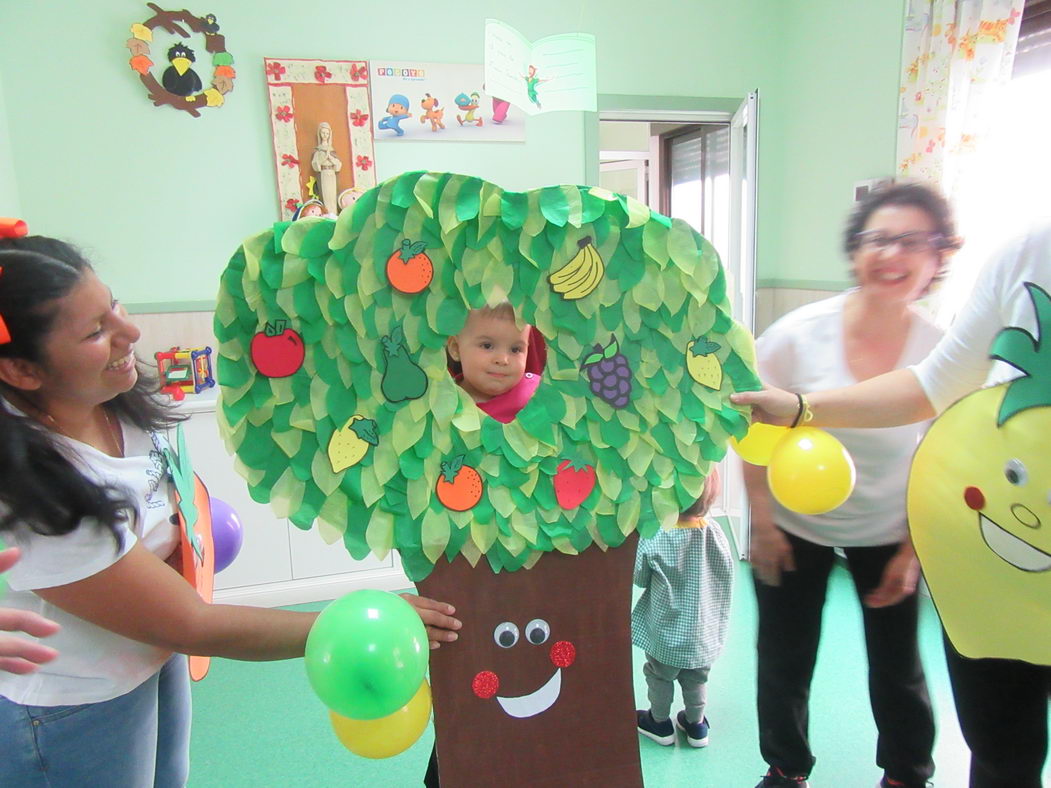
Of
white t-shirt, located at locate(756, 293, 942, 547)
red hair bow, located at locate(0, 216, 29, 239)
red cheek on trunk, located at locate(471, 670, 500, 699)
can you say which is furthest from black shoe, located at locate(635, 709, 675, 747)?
red hair bow, located at locate(0, 216, 29, 239)

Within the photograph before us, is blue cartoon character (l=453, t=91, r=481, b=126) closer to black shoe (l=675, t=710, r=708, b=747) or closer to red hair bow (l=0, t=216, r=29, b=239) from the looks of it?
red hair bow (l=0, t=216, r=29, b=239)

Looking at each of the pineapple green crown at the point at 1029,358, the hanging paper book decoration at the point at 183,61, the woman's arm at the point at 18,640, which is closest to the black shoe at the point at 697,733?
the pineapple green crown at the point at 1029,358

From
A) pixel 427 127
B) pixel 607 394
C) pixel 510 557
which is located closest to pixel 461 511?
pixel 510 557

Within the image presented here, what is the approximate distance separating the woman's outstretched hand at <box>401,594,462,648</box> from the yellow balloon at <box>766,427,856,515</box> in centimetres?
48

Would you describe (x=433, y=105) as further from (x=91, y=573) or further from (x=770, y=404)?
(x=91, y=573)

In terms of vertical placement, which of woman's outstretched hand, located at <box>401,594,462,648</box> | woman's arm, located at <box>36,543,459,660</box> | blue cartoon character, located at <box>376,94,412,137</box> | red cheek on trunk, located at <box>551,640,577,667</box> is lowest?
red cheek on trunk, located at <box>551,640,577,667</box>

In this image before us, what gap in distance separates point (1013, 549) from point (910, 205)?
59cm

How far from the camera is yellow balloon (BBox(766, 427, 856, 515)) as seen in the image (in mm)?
953

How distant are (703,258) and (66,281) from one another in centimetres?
76

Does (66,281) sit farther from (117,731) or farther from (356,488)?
(117,731)

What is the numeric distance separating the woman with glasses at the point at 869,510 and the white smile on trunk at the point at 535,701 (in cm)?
48

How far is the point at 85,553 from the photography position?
0.78 m

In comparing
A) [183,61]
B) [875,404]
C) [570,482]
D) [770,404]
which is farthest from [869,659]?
[183,61]

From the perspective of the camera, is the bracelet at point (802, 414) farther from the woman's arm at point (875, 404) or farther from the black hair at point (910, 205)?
the black hair at point (910, 205)
